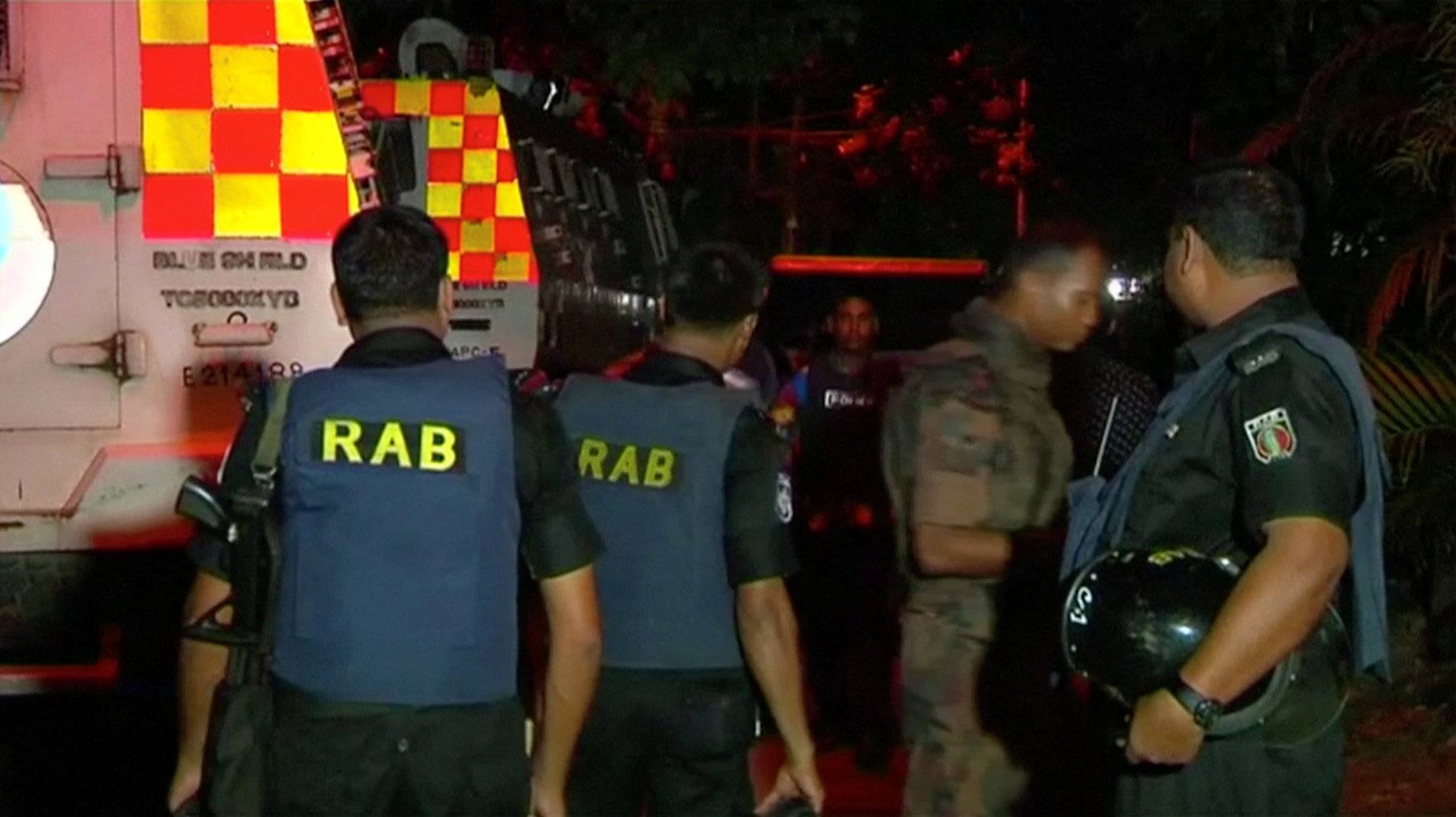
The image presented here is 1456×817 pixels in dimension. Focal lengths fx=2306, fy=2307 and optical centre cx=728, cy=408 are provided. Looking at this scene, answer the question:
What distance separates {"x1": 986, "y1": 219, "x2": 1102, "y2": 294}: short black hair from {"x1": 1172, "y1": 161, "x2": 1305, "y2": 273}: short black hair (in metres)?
1.50

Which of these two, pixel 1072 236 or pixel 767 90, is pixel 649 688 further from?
pixel 767 90

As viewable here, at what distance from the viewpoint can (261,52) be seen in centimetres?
625

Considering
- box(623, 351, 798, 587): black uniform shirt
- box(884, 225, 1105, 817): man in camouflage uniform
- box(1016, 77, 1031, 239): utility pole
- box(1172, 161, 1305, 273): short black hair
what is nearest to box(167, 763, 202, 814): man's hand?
box(623, 351, 798, 587): black uniform shirt


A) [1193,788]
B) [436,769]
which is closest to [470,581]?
[436,769]

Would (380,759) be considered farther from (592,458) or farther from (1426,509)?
(1426,509)

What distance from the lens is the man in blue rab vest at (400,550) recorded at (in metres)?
3.79

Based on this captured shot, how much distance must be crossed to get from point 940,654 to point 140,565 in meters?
2.38

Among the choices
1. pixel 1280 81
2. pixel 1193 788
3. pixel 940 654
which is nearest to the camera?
pixel 1193 788

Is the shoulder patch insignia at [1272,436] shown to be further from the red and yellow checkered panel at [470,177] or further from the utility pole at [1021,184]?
the utility pole at [1021,184]

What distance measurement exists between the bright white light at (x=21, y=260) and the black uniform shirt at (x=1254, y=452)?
3420 mm

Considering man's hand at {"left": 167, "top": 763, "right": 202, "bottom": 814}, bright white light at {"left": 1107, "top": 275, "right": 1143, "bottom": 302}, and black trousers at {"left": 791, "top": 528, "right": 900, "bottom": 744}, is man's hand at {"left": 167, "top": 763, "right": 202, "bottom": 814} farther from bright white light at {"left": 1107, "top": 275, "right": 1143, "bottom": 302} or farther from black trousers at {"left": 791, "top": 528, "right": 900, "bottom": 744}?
bright white light at {"left": 1107, "top": 275, "right": 1143, "bottom": 302}

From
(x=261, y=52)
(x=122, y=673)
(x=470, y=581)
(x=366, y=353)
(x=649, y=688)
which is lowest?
(x=122, y=673)

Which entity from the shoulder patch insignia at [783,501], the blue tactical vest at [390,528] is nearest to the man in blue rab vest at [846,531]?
the shoulder patch insignia at [783,501]

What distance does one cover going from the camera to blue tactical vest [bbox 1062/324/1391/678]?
148 inches
